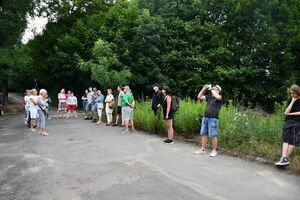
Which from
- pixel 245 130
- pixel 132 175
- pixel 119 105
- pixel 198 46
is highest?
pixel 198 46

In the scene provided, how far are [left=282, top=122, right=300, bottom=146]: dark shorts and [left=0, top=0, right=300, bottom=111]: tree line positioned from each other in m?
12.7

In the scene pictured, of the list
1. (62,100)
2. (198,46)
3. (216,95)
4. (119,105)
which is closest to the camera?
(216,95)

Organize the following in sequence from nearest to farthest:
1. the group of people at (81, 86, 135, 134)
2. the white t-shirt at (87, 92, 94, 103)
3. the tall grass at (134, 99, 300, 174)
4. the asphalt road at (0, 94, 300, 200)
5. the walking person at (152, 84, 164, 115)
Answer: the asphalt road at (0, 94, 300, 200) → the tall grass at (134, 99, 300, 174) → the walking person at (152, 84, 164, 115) → the group of people at (81, 86, 135, 134) → the white t-shirt at (87, 92, 94, 103)

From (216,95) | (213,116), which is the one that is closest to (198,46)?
(216,95)

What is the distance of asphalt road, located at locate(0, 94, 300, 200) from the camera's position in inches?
144

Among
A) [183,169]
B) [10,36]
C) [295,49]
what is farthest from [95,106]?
[295,49]

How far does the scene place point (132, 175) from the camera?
14.5 feet

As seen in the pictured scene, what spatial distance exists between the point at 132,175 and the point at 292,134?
11.6 feet

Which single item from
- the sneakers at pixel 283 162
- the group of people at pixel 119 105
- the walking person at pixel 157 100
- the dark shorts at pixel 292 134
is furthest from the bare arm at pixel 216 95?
the group of people at pixel 119 105

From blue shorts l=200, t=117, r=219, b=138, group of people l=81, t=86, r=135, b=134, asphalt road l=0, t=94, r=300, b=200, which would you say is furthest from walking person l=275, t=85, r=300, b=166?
group of people l=81, t=86, r=135, b=134

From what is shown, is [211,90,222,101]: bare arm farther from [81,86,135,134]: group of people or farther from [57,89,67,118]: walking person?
[57,89,67,118]: walking person

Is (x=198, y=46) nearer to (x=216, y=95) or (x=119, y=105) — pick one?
(x=119, y=105)

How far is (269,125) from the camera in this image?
627cm

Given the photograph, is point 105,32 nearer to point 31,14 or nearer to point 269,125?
point 31,14
